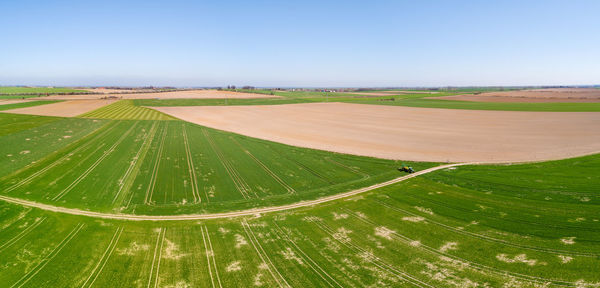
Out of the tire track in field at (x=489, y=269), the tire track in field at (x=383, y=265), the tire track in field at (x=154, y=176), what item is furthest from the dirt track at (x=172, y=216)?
the tire track in field at (x=489, y=269)

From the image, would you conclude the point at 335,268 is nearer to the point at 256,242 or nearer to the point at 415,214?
the point at 256,242

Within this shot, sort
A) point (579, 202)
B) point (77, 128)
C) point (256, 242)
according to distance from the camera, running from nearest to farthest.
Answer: point (256, 242) < point (579, 202) < point (77, 128)

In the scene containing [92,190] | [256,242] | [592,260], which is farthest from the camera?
[92,190]

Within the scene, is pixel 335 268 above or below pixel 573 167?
below

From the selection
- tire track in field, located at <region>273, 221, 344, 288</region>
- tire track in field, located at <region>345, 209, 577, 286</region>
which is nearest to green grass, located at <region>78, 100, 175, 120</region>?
tire track in field, located at <region>273, 221, 344, 288</region>

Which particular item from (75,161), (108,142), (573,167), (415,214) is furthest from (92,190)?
(573,167)

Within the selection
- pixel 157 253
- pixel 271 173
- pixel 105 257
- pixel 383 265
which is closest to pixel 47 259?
pixel 105 257
